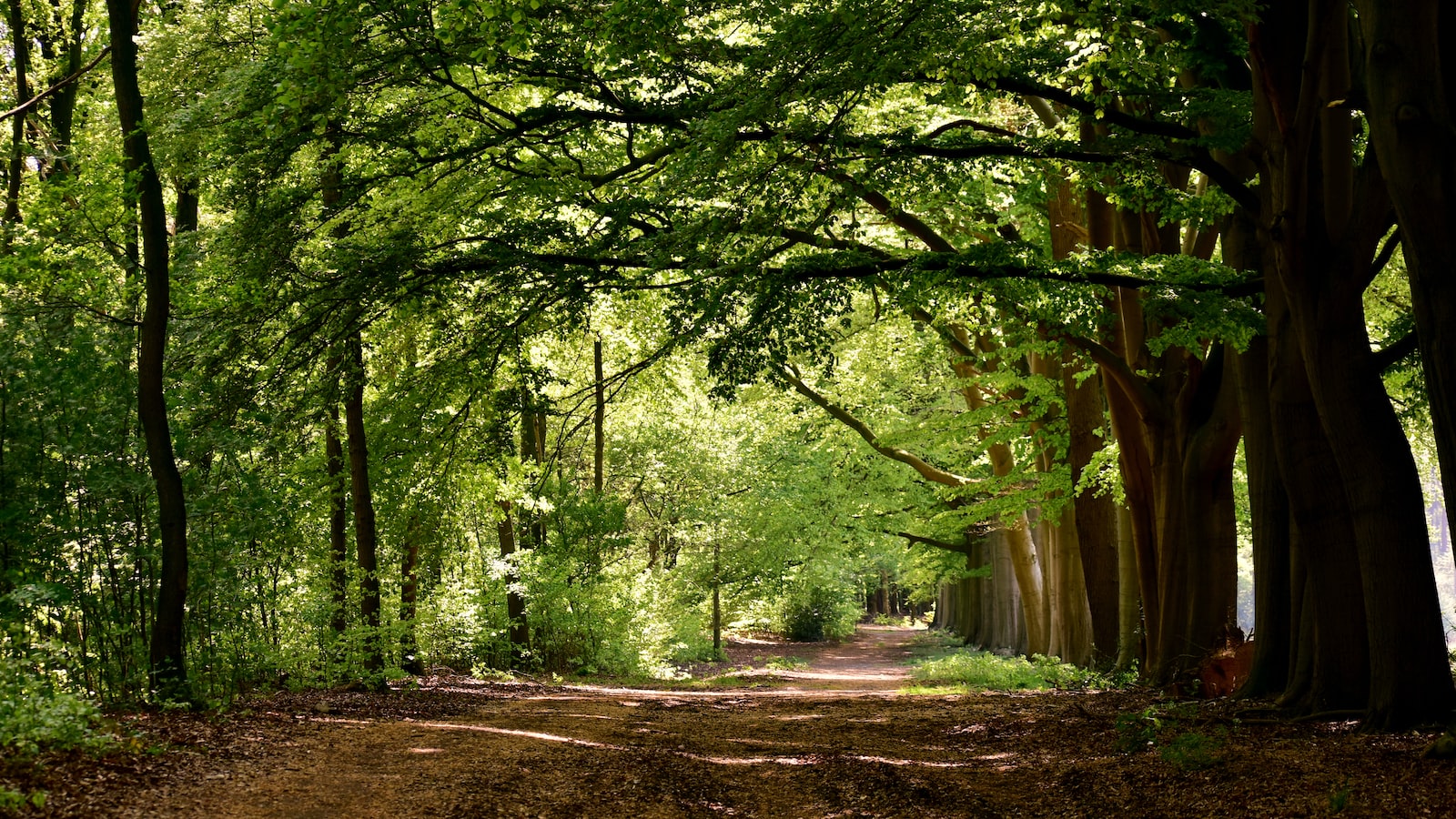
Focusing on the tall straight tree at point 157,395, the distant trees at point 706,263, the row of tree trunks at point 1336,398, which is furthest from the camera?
the tall straight tree at point 157,395

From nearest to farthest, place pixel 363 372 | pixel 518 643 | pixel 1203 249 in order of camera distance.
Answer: pixel 363 372 < pixel 1203 249 < pixel 518 643

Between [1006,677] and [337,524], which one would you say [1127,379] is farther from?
[337,524]

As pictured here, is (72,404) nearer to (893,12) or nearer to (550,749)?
(550,749)

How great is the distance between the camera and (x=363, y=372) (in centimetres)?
1148

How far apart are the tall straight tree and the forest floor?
2.18 ft

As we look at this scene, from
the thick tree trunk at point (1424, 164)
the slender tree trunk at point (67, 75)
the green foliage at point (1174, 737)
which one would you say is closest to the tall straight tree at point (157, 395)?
the slender tree trunk at point (67, 75)

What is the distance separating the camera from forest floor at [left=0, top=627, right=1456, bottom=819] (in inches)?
235

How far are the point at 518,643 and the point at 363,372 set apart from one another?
8714 millimetres

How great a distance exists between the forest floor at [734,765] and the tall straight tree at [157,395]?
0.66 m

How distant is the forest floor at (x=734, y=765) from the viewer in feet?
19.6

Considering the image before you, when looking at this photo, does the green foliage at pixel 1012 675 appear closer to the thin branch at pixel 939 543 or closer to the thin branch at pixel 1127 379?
the thin branch at pixel 1127 379

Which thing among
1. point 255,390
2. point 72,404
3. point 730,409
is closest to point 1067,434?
point 255,390

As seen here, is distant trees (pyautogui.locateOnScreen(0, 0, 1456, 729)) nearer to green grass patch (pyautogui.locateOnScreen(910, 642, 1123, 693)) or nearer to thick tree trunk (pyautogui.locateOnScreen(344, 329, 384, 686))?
thick tree trunk (pyautogui.locateOnScreen(344, 329, 384, 686))

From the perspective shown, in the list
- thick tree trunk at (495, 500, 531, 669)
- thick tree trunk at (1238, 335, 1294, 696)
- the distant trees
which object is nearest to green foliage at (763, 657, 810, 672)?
thick tree trunk at (495, 500, 531, 669)
